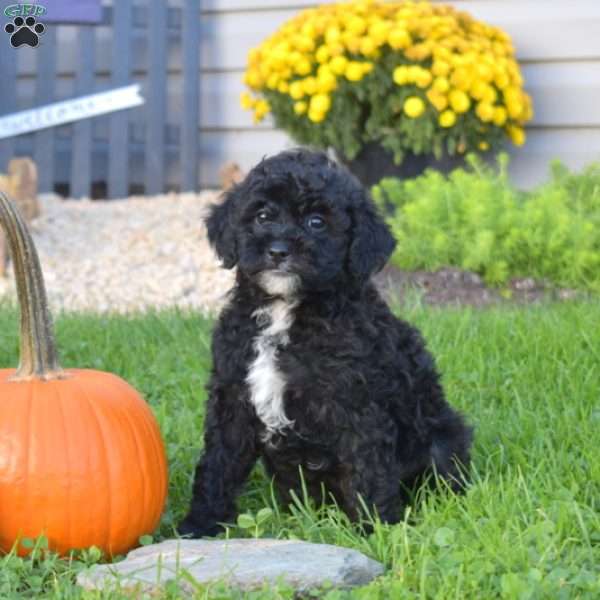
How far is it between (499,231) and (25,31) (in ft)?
15.1

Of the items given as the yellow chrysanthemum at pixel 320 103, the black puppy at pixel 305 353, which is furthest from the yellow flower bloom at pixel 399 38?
the black puppy at pixel 305 353

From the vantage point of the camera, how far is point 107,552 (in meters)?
3.55

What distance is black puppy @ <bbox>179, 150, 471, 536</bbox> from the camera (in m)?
3.50

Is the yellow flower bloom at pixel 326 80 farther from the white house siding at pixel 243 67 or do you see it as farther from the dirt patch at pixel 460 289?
the dirt patch at pixel 460 289

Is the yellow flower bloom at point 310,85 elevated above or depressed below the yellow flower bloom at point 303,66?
below

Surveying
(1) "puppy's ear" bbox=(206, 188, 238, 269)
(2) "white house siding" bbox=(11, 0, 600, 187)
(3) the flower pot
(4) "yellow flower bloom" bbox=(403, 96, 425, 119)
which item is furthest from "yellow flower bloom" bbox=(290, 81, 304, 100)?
(1) "puppy's ear" bbox=(206, 188, 238, 269)

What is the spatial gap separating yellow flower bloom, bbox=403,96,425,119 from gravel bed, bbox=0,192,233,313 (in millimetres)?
1550

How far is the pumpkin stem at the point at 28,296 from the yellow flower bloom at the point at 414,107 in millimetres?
4483

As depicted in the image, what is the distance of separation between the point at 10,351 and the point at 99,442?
2.16 meters

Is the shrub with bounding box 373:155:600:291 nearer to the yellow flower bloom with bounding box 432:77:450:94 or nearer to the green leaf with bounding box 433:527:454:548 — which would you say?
the yellow flower bloom with bounding box 432:77:450:94

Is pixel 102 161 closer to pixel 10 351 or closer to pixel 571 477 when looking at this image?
pixel 10 351

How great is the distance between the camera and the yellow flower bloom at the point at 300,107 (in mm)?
7895

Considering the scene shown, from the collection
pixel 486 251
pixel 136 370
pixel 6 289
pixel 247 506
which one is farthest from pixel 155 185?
pixel 247 506

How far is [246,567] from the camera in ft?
9.84
